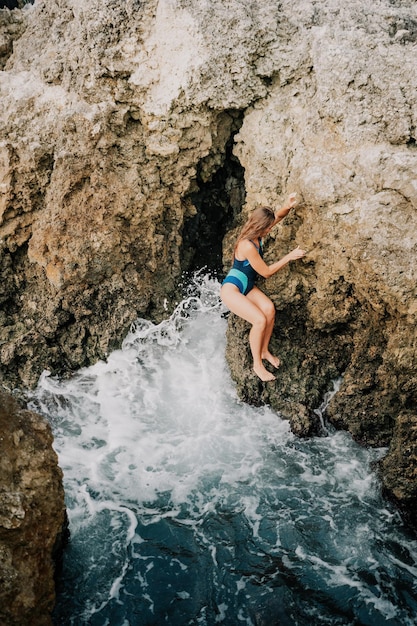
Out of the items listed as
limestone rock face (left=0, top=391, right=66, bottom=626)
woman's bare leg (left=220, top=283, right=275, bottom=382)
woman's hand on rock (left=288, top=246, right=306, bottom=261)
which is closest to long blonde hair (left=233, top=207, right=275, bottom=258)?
woman's hand on rock (left=288, top=246, right=306, bottom=261)

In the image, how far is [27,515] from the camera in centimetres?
357

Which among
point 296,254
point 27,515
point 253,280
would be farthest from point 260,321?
point 27,515

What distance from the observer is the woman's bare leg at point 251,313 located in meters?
5.39

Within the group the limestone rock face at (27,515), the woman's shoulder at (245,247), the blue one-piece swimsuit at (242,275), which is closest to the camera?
the limestone rock face at (27,515)

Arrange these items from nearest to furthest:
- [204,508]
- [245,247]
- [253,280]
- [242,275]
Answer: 1. [204,508]
2. [245,247]
3. [242,275]
4. [253,280]

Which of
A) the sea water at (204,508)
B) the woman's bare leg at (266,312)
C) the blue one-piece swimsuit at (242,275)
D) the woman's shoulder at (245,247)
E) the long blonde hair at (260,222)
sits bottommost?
the sea water at (204,508)

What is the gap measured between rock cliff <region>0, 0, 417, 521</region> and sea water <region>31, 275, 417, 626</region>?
35cm

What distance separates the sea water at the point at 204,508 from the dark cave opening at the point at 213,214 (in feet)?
3.20

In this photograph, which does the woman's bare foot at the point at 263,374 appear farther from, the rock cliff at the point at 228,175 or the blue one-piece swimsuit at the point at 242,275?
the blue one-piece swimsuit at the point at 242,275

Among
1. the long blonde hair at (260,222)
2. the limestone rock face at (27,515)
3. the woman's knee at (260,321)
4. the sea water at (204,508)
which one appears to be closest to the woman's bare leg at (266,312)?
the woman's knee at (260,321)

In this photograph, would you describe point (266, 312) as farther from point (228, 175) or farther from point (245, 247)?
point (228, 175)

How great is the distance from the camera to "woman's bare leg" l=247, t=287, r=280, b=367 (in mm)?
5521

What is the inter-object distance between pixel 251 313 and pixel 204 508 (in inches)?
78.6

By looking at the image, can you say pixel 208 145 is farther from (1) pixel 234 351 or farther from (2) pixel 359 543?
(2) pixel 359 543
